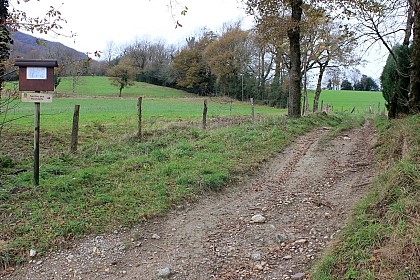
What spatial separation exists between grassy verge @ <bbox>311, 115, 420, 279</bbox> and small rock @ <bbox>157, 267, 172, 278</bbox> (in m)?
1.69

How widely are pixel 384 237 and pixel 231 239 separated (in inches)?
79.8

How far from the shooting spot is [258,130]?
12.2 metres

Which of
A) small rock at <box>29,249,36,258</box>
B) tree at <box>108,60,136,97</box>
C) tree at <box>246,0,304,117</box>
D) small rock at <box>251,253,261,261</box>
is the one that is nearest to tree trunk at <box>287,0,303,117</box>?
tree at <box>246,0,304,117</box>

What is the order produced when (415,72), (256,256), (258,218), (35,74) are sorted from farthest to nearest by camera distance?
(415,72), (35,74), (258,218), (256,256)

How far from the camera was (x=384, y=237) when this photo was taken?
3.59m

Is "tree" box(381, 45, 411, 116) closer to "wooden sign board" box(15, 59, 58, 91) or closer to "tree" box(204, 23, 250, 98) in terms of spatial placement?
"wooden sign board" box(15, 59, 58, 91)

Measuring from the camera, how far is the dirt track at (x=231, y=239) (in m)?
4.08

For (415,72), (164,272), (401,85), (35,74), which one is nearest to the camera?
(164,272)

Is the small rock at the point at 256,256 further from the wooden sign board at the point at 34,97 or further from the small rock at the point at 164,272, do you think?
the wooden sign board at the point at 34,97

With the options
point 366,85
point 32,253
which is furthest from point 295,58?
point 366,85

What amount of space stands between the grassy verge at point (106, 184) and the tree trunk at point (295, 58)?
6.96 meters

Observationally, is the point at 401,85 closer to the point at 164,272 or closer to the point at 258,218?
the point at 258,218

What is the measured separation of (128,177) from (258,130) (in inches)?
249

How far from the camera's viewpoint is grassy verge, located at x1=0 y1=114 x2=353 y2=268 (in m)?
4.95
